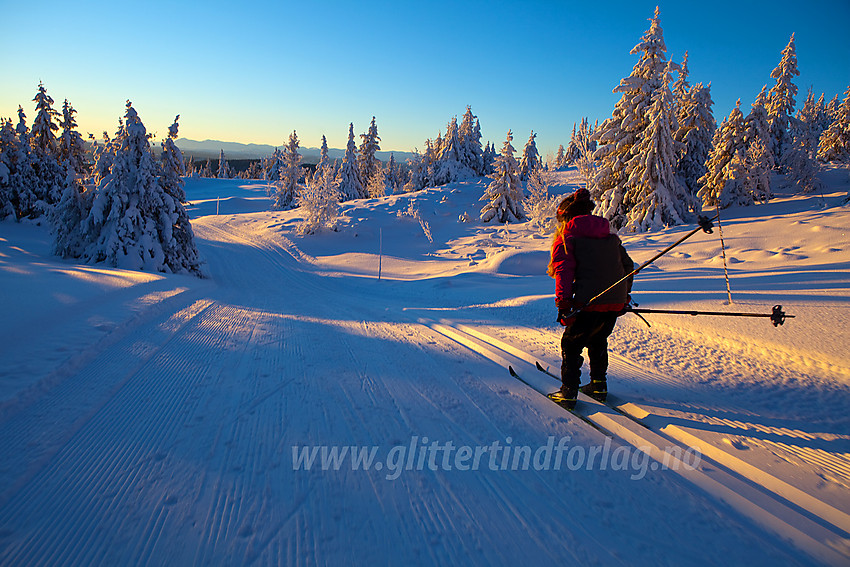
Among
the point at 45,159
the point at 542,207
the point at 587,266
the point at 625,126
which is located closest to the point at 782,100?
Answer: the point at 625,126

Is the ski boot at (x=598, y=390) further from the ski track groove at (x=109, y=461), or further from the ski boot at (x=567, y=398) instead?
the ski track groove at (x=109, y=461)

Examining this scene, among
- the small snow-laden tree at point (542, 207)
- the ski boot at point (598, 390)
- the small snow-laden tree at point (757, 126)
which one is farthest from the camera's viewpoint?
the small snow-laden tree at point (757, 126)

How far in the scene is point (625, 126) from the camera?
2123 cm

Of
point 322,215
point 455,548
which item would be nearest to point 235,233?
point 322,215

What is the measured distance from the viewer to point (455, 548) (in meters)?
2.07

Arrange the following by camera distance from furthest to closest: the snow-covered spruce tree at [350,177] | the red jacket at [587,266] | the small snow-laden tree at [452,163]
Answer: the small snow-laden tree at [452,163]
the snow-covered spruce tree at [350,177]
the red jacket at [587,266]

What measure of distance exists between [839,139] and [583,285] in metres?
49.2

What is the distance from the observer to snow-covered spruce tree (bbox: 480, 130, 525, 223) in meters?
30.2

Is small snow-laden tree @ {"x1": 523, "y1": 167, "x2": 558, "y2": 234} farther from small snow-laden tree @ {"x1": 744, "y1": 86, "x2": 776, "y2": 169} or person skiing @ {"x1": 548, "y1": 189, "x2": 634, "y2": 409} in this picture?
person skiing @ {"x1": 548, "y1": 189, "x2": 634, "y2": 409}

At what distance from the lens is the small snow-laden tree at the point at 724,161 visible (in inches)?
920

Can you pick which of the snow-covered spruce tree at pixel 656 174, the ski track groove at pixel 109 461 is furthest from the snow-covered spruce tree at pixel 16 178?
the snow-covered spruce tree at pixel 656 174

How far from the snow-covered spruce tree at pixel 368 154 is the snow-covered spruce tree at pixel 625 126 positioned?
118 feet

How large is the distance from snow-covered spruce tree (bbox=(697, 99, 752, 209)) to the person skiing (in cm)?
2558

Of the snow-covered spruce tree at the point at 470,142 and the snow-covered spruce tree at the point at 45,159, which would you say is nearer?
the snow-covered spruce tree at the point at 45,159
